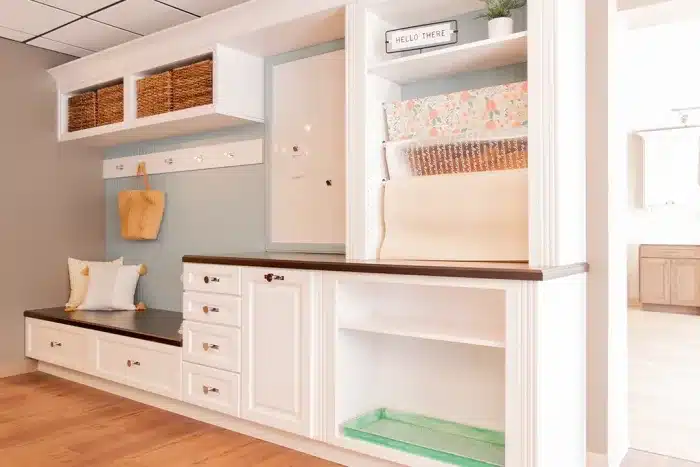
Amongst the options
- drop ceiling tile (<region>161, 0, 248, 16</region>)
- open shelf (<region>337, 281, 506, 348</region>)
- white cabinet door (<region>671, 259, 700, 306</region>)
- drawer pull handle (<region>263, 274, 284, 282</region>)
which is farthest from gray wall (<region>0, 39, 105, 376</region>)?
white cabinet door (<region>671, 259, 700, 306</region>)

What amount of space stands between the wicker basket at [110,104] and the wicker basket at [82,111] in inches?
2.7

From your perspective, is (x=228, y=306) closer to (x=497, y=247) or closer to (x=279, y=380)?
(x=279, y=380)

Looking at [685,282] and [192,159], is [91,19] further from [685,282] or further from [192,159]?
[685,282]

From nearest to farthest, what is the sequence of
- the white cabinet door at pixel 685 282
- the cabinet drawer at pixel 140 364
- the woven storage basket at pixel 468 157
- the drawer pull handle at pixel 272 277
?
the woven storage basket at pixel 468 157 → the drawer pull handle at pixel 272 277 → the cabinet drawer at pixel 140 364 → the white cabinet door at pixel 685 282

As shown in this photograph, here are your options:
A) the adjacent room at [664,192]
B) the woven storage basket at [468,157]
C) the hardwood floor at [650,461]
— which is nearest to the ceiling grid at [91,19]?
the woven storage basket at [468,157]

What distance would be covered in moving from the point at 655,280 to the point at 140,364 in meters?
5.94

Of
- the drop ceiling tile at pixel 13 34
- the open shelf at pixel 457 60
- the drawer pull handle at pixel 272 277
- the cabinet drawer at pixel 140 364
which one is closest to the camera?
the open shelf at pixel 457 60

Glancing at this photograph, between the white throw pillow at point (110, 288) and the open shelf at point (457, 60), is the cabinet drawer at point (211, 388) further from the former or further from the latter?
the open shelf at point (457, 60)

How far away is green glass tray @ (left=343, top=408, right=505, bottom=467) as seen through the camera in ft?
7.45

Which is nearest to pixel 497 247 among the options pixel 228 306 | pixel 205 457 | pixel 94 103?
pixel 228 306

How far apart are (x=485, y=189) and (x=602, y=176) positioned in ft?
1.54

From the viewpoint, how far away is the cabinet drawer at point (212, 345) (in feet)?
9.46

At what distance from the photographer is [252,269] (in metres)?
2.80

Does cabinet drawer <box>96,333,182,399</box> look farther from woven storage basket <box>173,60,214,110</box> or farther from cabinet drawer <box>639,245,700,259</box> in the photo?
cabinet drawer <box>639,245,700,259</box>
